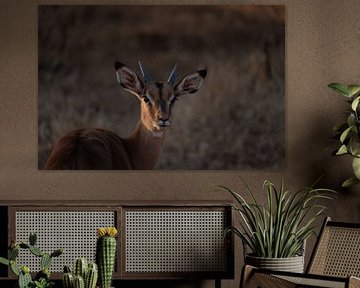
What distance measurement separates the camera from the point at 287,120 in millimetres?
5688

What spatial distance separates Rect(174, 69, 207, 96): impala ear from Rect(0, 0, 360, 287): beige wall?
0.58 metres

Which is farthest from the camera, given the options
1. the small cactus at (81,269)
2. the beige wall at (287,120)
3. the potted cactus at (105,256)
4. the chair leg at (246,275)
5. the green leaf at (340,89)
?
the beige wall at (287,120)

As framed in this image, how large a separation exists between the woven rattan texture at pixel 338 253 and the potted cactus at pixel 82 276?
1384 millimetres

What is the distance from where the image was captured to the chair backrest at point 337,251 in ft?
14.9

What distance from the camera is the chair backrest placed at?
14.9 feet

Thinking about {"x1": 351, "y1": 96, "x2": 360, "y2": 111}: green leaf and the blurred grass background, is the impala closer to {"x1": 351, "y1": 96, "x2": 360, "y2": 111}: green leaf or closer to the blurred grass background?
the blurred grass background

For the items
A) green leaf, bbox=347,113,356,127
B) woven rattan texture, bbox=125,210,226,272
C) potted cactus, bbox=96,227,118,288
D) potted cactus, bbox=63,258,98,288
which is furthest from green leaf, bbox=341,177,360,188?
potted cactus, bbox=63,258,98,288

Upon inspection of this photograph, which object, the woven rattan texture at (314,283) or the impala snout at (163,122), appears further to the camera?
the impala snout at (163,122)

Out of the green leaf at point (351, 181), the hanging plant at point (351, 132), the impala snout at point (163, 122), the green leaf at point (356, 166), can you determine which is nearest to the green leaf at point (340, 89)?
the hanging plant at point (351, 132)

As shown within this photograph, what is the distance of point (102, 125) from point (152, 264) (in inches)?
41.7

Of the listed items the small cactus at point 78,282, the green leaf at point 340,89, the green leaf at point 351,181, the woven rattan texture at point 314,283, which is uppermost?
the green leaf at point 340,89

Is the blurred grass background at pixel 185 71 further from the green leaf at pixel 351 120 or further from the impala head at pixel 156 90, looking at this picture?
the green leaf at pixel 351 120

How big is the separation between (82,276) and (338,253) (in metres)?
1.57

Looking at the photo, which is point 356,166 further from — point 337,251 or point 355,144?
A: point 337,251
